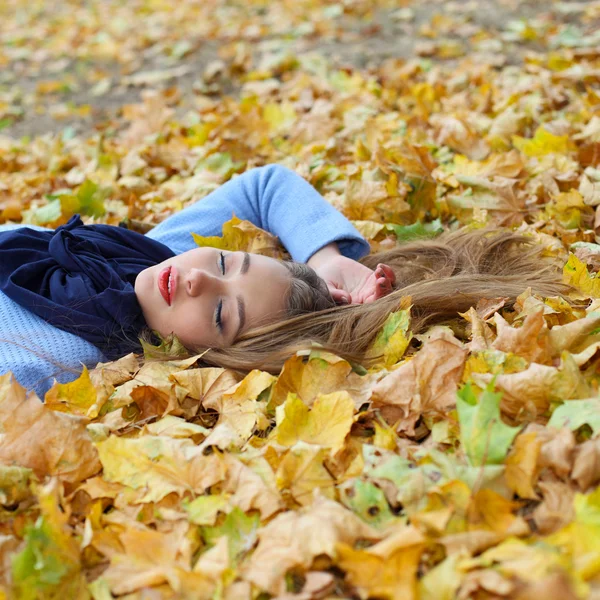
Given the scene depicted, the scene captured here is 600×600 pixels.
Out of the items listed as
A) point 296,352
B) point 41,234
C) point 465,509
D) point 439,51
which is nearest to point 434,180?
point 296,352

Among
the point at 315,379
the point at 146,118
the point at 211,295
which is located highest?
the point at 146,118

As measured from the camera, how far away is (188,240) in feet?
8.86

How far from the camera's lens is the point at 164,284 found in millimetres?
2148

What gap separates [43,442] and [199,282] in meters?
0.71

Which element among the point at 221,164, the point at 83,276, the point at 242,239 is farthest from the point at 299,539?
the point at 221,164

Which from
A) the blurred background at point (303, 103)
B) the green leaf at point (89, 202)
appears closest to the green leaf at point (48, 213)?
the blurred background at point (303, 103)

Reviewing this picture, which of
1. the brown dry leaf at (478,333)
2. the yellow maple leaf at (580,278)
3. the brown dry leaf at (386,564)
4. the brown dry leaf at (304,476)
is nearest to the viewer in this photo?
the brown dry leaf at (386,564)

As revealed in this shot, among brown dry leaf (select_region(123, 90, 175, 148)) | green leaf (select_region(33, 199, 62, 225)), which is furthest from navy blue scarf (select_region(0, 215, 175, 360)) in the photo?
brown dry leaf (select_region(123, 90, 175, 148))

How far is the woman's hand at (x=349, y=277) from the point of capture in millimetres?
2303

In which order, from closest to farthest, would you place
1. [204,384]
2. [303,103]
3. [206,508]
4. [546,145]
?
[206,508] < [204,384] < [546,145] < [303,103]

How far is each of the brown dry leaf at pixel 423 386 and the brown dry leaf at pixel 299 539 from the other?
0.34 m

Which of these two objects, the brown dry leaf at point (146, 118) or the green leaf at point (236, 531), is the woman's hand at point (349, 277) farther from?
the brown dry leaf at point (146, 118)

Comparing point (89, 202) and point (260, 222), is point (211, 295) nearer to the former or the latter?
point (260, 222)

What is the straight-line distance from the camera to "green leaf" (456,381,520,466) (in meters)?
1.29
